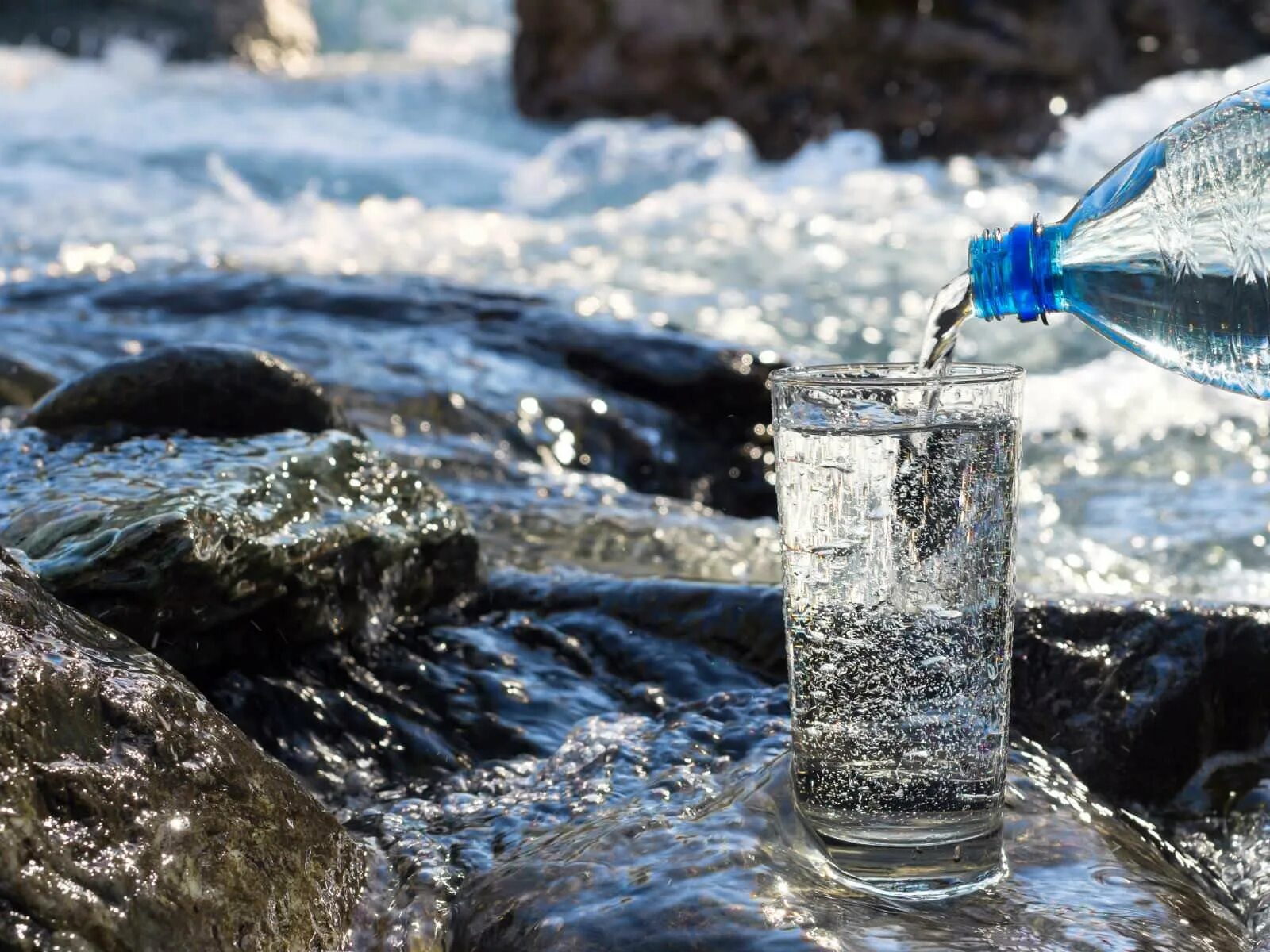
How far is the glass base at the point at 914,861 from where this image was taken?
1.70 metres

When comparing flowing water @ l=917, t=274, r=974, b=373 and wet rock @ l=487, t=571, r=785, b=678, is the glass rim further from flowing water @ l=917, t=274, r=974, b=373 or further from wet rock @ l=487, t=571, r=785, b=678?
wet rock @ l=487, t=571, r=785, b=678

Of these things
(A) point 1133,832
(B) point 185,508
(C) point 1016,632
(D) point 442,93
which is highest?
(D) point 442,93

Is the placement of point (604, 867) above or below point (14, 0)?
below

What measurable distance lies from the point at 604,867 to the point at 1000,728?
488 millimetres

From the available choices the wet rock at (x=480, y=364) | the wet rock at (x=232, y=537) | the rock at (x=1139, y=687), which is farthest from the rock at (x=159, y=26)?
the rock at (x=1139, y=687)

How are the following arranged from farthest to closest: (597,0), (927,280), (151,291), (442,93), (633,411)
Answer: (442,93) < (597,0) < (927,280) < (151,291) < (633,411)

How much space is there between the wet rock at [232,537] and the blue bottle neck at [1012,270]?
1.10 metres

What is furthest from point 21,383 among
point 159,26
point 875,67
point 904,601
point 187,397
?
point 159,26

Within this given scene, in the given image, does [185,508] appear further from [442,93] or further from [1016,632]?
[442,93]

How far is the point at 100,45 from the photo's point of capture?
21734 mm

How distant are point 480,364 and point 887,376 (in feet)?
10.6

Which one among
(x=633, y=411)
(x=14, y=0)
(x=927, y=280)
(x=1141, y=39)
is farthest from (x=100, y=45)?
(x=633, y=411)

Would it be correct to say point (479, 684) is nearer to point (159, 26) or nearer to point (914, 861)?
point (914, 861)

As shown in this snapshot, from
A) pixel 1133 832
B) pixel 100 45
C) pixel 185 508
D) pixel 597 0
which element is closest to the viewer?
pixel 1133 832
